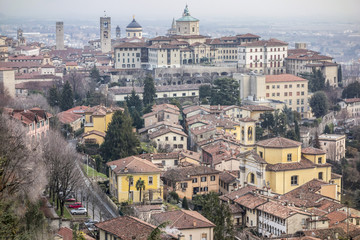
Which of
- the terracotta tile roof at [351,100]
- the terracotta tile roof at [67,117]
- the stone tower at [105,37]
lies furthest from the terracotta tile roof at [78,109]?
the stone tower at [105,37]

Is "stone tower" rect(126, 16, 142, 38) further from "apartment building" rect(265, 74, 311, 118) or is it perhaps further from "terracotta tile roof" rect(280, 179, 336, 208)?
"terracotta tile roof" rect(280, 179, 336, 208)

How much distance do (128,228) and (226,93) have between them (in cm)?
3330

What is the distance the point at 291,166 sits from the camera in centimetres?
3569

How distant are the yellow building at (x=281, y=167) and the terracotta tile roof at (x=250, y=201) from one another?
1.71 meters

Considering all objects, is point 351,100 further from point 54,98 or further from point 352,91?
point 54,98

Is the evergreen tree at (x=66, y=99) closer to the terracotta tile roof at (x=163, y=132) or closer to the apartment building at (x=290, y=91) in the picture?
the terracotta tile roof at (x=163, y=132)

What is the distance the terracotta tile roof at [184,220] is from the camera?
2627 cm

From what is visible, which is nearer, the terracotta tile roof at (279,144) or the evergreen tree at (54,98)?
the terracotta tile roof at (279,144)

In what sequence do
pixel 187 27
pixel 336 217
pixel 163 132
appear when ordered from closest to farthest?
pixel 336 217
pixel 163 132
pixel 187 27

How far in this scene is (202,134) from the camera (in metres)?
46.4

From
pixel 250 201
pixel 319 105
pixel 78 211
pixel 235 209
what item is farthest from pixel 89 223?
pixel 319 105

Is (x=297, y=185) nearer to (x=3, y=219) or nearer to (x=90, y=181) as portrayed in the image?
(x=90, y=181)

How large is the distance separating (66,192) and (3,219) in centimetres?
1360

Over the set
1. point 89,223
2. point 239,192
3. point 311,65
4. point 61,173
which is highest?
point 311,65
